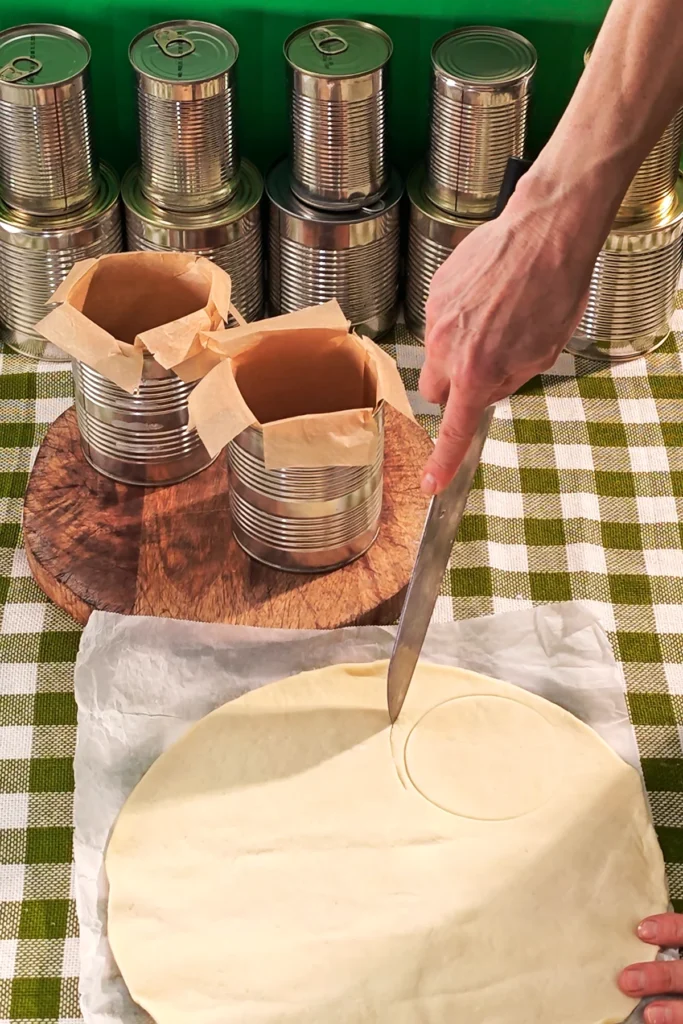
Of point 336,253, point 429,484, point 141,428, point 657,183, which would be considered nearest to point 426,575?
point 429,484

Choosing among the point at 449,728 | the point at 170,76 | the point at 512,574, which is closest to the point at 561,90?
the point at 170,76

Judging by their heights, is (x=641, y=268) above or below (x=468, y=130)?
below

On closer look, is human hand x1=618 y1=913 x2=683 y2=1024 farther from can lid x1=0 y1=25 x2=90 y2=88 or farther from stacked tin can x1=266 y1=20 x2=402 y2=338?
can lid x1=0 y1=25 x2=90 y2=88

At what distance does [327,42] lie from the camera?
4.90 feet

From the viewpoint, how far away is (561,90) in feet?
5.44

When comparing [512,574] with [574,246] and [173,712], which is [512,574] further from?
[574,246]

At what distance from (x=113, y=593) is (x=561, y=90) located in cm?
90

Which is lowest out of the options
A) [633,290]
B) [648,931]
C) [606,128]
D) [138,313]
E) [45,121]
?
[648,931]

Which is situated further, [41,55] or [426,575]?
[41,55]

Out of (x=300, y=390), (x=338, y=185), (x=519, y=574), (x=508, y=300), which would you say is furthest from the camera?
(x=338, y=185)

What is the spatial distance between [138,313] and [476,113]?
46 cm

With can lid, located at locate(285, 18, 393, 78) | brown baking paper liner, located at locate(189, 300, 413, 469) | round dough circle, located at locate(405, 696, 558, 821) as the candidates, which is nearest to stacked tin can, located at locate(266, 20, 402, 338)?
can lid, located at locate(285, 18, 393, 78)

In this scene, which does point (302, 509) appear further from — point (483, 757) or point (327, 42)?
point (327, 42)

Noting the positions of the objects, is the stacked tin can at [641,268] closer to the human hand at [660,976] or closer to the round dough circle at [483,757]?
the round dough circle at [483,757]
